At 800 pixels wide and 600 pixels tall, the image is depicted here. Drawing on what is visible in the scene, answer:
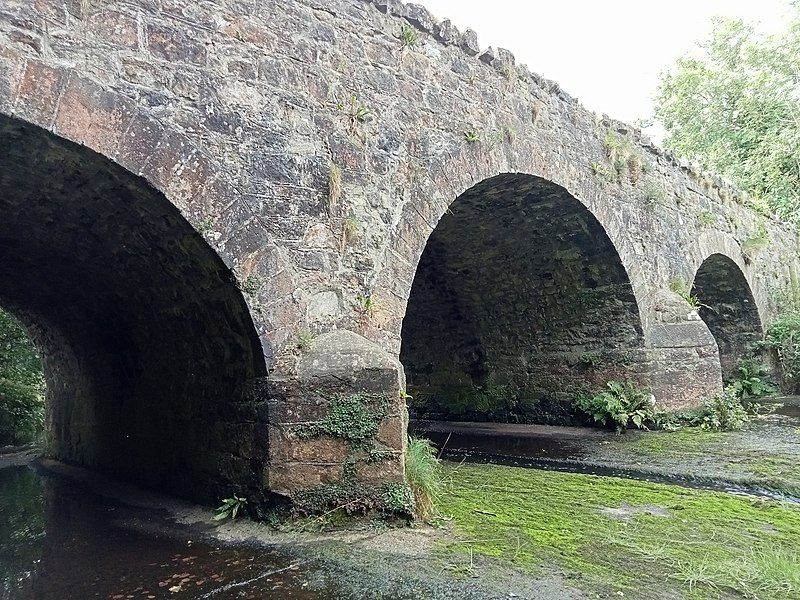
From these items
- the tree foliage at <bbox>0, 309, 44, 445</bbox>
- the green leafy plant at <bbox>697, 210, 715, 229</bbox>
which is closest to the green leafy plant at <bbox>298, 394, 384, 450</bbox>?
the green leafy plant at <bbox>697, 210, 715, 229</bbox>

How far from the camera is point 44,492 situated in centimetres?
648

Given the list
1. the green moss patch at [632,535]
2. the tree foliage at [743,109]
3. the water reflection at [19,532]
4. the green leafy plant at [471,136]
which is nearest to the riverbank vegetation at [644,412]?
the green moss patch at [632,535]

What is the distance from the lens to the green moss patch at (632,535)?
2914mm

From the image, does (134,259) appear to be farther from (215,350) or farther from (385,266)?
(385,266)

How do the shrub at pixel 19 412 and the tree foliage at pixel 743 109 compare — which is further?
the tree foliage at pixel 743 109

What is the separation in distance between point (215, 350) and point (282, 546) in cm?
152

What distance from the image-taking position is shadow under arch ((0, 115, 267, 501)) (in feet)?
12.7

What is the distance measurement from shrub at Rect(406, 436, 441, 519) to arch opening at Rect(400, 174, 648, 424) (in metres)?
3.17

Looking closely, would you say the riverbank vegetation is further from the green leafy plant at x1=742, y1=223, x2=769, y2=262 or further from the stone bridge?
the green leafy plant at x1=742, y1=223, x2=769, y2=262

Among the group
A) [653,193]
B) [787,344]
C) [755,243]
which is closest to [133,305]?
[653,193]

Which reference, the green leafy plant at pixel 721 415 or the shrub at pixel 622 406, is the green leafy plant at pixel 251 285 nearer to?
the shrub at pixel 622 406

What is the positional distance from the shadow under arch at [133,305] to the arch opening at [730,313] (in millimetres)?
9365

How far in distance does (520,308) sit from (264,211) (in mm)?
5493

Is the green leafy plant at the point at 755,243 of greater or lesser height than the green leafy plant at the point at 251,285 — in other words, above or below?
above
